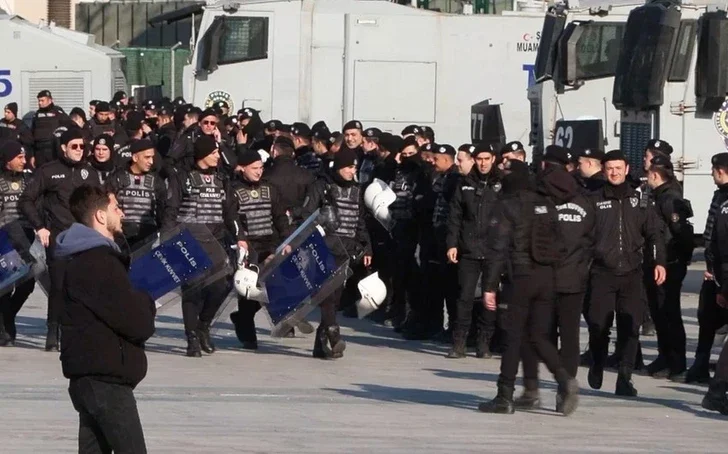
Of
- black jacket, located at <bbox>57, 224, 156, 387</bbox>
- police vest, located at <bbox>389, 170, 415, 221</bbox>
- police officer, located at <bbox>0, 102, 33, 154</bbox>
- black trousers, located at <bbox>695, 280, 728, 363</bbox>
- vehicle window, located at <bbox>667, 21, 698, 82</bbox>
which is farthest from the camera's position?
police officer, located at <bbox>0, 102, 33, 154</bbox>

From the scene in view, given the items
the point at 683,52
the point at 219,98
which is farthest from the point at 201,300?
the point at 219,98

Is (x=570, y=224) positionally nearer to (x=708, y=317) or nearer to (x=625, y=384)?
(x=625, y=384)

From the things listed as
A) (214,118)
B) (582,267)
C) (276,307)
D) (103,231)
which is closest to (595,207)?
(582,267)

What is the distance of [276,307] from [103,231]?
7018 millimetres

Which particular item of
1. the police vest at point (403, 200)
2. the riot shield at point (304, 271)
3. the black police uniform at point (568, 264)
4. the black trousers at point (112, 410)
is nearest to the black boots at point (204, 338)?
the riot shield at point (304, 271)

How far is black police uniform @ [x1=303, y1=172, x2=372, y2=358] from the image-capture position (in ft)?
44.2

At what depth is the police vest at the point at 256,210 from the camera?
45.0 ft

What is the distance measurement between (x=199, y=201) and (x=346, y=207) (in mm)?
1251

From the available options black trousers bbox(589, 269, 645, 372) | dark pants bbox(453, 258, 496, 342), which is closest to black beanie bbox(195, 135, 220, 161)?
dark pants bbox(453, 258, 496, 342)

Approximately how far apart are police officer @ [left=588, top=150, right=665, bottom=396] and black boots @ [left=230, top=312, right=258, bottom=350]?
3.54 metres

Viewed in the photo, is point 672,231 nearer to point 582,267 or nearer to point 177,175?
point 582,267

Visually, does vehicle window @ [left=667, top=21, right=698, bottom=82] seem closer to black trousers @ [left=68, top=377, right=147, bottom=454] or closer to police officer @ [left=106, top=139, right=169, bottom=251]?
police officer @ [left=106, top=139, right=169, bottom=251]

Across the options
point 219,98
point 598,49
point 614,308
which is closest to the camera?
point 614,308

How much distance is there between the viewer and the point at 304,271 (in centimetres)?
1349
